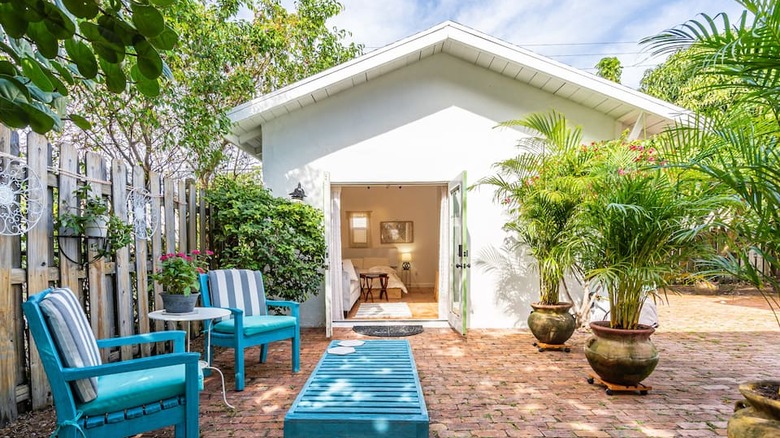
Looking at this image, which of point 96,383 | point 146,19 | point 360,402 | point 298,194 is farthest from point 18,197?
point 298,194

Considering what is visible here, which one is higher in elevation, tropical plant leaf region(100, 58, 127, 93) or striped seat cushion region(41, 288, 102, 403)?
tropical plant leaf region(100, 58, 127, 93)

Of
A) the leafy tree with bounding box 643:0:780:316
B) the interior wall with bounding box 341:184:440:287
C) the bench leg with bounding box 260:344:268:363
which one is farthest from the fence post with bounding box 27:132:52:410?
the interior wall with bounding box 341:184:440:287

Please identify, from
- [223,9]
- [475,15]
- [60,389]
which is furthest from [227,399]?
[475,15]

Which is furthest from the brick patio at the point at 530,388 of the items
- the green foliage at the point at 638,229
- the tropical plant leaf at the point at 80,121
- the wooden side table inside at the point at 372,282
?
the wooden side table inside at the point at 372,282

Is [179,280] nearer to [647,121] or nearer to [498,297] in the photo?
[498,297]

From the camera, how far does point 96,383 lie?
2051mm

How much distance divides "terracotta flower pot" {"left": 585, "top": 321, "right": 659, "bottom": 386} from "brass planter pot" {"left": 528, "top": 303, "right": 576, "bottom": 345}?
1.17 metres

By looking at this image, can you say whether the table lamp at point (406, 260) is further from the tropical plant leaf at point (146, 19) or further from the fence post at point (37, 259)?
the tropical plant leaf at point (146, 19)

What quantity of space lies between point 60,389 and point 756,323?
27.0ft

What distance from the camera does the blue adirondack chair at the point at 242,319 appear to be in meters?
3.47

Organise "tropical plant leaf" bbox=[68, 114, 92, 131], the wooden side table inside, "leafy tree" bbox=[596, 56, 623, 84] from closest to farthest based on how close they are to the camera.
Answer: "tropical plant leaf" bbox=[68, 114, 92, 131], the wooden side table inside, "leafy tree" bbox=[596, 56, 623, 84]

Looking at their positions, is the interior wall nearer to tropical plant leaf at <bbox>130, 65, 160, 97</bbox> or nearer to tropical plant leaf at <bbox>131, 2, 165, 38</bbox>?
tropical plant leaf at <bbox>130, 65, 160, 97</bbox>

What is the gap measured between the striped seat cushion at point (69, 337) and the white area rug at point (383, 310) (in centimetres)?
483

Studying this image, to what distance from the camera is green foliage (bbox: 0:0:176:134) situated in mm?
531
